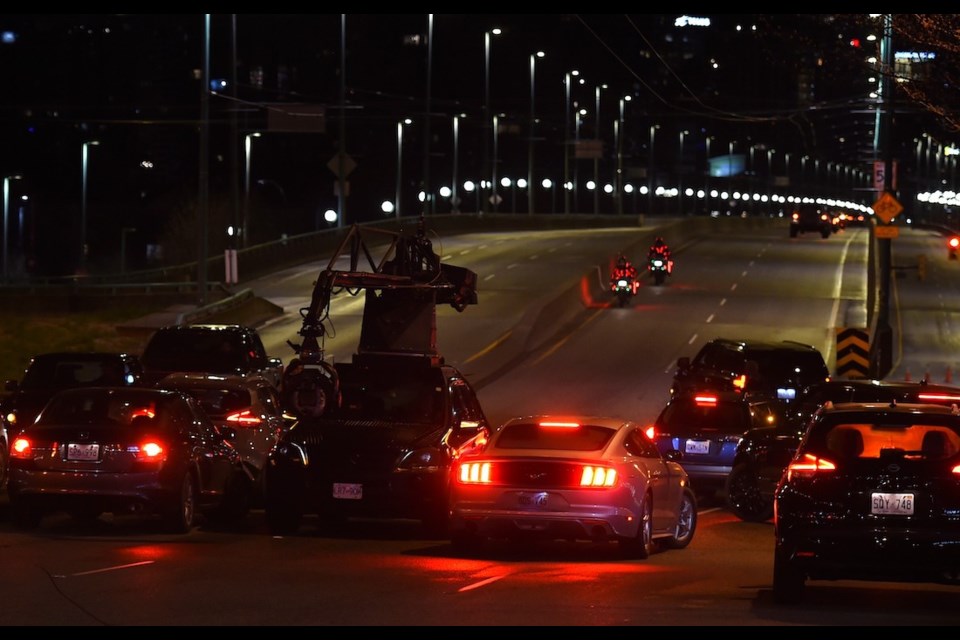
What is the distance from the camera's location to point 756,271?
68500 mm

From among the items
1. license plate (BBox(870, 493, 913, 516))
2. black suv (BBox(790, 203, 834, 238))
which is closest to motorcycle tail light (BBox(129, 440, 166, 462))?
license plate (BBox(870, 493, 913, 516))

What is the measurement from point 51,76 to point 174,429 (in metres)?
118

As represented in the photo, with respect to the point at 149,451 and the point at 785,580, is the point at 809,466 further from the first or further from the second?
the point at 149,451

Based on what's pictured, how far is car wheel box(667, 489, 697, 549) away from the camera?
16.2m

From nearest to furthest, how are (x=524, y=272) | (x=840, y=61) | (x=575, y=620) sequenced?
(x=575, y=620), (x=840, y=61), (x=524, y=272)

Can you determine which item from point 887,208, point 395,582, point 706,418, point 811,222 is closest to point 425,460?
point 395,582

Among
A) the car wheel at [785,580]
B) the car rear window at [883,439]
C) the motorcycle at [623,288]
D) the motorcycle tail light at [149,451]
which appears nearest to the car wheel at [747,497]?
the car rear window at [883,439]

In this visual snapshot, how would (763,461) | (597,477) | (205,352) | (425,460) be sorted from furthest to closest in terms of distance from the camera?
(205,352), (763,461), (425,460), (597,477)

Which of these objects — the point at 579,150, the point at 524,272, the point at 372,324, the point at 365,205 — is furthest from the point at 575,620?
the point at 365,205

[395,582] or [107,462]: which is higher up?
[107,462]

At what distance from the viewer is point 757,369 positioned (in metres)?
27.8

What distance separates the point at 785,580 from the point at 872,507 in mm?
809

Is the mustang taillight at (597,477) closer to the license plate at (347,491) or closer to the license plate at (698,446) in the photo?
the license plate at (347,491)

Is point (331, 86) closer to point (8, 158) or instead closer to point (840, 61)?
point (8, 158)
